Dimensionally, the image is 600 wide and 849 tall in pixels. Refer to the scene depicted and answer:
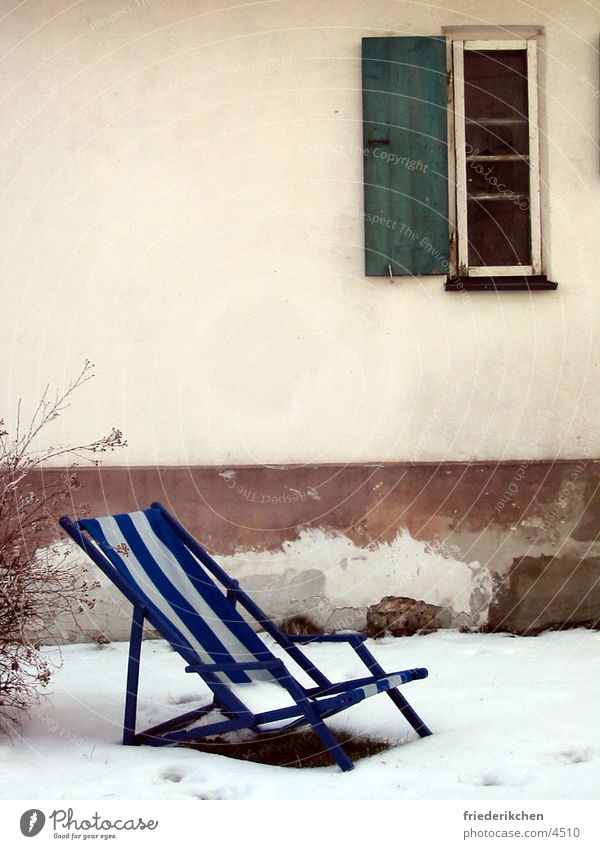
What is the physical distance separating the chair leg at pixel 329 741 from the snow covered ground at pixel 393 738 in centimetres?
4

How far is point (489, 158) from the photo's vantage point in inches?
247

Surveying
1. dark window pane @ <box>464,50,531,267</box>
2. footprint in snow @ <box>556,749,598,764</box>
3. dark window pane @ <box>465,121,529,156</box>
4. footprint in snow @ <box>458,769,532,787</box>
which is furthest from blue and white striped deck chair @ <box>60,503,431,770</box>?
dark window pane @ <box>465,121,529,156</box>

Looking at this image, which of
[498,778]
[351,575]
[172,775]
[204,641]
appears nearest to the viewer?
[498,778]

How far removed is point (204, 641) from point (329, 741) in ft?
2.65

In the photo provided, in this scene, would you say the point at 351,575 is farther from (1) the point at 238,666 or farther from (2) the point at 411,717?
(1) the point at 238,666

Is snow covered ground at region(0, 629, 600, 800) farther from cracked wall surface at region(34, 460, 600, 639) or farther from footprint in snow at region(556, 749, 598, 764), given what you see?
cracked wall surface at region(34, 460, 600, 639)

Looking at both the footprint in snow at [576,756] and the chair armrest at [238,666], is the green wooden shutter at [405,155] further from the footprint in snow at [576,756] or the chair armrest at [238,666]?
the footprint in snow at [576,756]

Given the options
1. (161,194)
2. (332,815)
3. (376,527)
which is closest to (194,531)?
(376,527)

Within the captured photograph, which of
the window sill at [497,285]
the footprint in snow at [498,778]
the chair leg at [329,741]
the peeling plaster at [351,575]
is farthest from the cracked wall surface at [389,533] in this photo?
the footprint in snow at [498,778]

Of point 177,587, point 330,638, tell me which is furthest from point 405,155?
point 330,638

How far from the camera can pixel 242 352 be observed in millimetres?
6094

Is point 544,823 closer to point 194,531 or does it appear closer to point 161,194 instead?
point 194,531

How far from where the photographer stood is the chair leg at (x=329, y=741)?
3.66 m

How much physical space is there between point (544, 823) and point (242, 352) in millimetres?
3514
